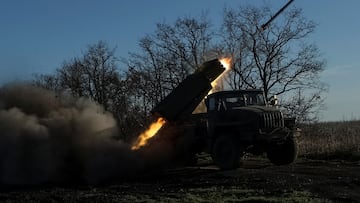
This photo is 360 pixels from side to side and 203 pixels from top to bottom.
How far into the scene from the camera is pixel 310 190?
47.1 feet

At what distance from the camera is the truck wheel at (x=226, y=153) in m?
19.5

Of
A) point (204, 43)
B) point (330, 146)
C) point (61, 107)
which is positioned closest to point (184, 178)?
point (61, 107)

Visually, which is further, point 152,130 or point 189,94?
point 152,130

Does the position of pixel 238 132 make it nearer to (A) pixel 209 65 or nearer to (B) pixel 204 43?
(A) pixel 209 65

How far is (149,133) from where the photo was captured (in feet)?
73.4

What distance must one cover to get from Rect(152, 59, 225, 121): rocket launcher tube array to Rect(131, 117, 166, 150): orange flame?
304 millimetres

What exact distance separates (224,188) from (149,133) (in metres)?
7.67

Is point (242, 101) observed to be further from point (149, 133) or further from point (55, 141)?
point (55, 141)

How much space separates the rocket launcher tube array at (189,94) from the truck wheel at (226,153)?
2.28 m

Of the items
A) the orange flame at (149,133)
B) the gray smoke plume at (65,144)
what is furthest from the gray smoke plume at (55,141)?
the orange flame at (149,133)

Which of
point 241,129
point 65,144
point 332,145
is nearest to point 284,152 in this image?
point 241,129

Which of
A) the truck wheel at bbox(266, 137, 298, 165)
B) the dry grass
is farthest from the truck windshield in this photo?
the dry grass

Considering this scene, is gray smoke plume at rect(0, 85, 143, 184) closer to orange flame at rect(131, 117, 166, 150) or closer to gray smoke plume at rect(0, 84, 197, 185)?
gray smoke plume at rect(0, 84, 197, 185)

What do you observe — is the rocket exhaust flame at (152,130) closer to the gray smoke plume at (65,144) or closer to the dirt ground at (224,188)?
the gray smoke plume at (65,144)
